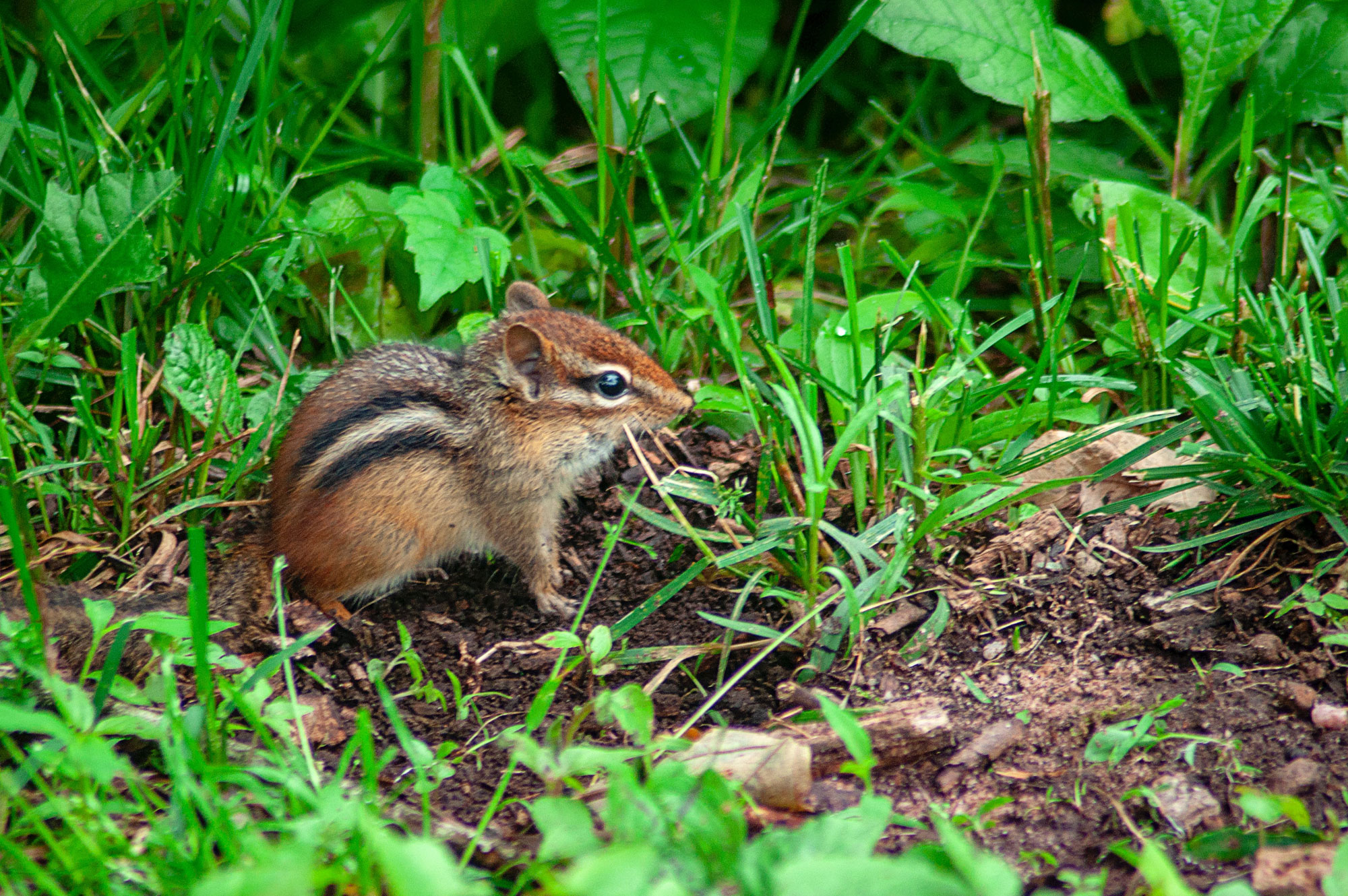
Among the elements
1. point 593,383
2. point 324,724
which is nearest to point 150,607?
point 324,724

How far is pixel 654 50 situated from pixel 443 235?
1.32m

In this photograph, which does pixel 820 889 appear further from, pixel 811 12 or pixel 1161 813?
pixel 811 12

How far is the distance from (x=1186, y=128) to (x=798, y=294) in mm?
1543

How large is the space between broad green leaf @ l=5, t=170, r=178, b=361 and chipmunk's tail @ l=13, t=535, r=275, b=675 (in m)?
0.78

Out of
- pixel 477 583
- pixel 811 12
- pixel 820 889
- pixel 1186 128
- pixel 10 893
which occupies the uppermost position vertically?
pixel 811 12

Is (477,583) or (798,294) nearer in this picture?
(477,583)

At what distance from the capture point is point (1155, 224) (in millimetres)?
3881

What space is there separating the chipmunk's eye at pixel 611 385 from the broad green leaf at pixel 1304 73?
7.95 feet

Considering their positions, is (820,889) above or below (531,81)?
below

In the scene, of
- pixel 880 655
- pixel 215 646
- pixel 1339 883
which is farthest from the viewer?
pixel 880 655

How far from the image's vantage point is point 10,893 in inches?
77.5

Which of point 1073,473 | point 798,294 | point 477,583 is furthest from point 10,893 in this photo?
point 798,294

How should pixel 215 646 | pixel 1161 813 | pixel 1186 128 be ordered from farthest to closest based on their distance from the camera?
pixel 1186 128, pixel 215 646, pixel 1161 813

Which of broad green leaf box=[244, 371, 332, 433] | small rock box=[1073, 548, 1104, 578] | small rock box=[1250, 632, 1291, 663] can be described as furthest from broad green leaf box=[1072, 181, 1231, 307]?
broad green leaf box=[244, 371, 332, 433]
